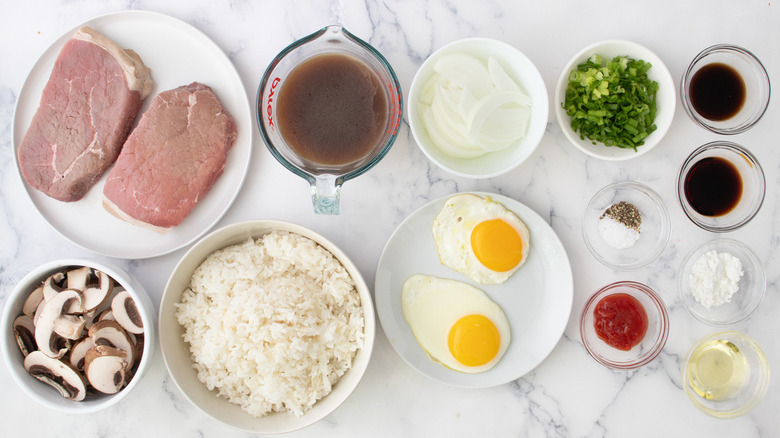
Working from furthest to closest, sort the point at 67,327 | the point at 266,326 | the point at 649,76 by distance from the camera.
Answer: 1. the point at 649,76
2. the point at 67,327
3. the point at 266,326

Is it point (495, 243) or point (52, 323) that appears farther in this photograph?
point (495, 243)

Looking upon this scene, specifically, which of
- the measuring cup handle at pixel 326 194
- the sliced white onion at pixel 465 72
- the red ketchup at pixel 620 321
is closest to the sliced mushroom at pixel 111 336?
the measuring cup handle at pixel 326 194

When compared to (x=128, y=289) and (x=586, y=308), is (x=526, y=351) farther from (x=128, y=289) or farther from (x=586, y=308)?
(x=128, y=289)

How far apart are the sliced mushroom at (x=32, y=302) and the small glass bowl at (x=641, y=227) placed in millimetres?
2580

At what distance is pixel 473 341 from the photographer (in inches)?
97.6

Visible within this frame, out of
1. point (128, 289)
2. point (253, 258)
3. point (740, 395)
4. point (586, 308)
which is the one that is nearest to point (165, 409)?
point (128, 289)

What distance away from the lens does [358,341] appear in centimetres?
239

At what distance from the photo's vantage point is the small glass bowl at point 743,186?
2.62 m

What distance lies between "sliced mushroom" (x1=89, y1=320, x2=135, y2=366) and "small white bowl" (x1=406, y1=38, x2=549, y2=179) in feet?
5.22

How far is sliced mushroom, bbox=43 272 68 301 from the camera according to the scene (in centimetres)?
239

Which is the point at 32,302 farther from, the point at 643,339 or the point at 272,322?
the point at 643,339

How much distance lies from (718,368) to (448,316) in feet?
4.57

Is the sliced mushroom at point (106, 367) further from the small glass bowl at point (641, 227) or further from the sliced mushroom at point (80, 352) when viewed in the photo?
the small glass bowl at point (641, 227)

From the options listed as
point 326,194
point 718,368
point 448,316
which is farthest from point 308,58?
point 718,368
